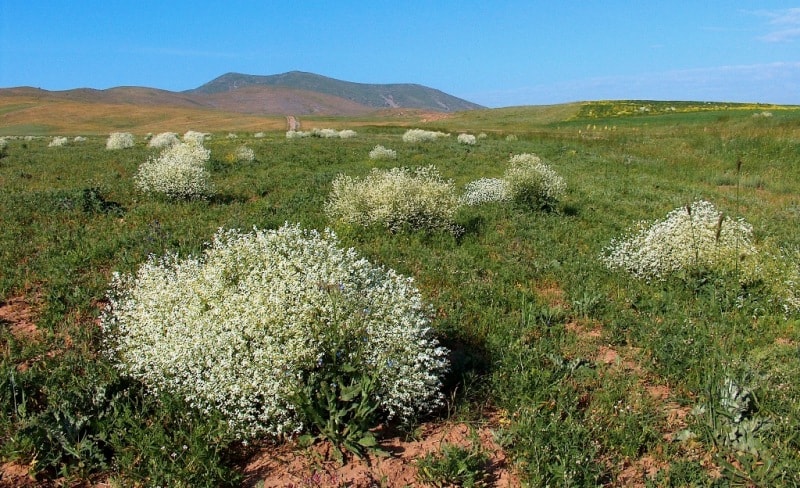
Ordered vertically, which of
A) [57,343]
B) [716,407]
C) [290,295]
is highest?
[290,295]

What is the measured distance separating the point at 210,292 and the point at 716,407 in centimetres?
425

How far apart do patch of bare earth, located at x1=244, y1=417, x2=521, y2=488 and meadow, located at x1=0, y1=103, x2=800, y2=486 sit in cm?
13

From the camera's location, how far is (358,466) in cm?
381

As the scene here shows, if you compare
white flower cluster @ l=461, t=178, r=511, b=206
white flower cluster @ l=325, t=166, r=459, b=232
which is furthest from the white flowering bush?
white flower cluster @ l=325, t=166, r=459, b=232

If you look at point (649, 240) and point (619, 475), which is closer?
point (619, 475)

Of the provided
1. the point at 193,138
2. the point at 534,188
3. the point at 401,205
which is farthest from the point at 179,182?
the point at 193,138

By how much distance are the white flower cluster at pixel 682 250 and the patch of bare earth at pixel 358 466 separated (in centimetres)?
457

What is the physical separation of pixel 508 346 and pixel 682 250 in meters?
3.61

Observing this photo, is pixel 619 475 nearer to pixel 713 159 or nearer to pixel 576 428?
pixel 576 428

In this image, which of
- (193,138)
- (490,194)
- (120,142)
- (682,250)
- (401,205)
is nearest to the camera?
(682,250)

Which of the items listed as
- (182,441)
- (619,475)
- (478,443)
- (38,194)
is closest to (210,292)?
(182,441)

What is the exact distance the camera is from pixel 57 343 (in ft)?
17.1

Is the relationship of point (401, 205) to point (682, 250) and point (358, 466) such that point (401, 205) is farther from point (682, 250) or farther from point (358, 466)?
point (358, 466)

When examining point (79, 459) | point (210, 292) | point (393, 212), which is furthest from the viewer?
point (393, 212)
